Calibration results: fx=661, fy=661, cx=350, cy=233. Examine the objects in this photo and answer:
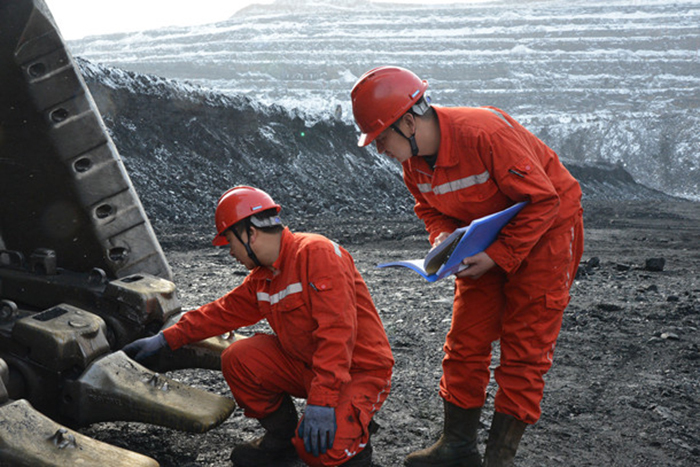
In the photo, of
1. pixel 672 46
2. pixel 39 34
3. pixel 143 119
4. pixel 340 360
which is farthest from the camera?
pixel 672 46

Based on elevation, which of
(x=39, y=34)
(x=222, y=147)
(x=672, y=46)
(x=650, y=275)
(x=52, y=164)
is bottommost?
(x=672, y=46)

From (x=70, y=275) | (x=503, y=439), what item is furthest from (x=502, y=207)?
(x=70, y=275)

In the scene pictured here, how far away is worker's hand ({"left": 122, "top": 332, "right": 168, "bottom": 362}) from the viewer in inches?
118

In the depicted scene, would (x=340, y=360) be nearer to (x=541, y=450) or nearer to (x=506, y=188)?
(x=506, y=188)

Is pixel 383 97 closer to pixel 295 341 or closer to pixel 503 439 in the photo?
pixel 295 341

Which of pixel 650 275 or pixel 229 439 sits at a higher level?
pixel 229 439

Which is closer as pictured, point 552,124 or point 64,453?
point 64,453

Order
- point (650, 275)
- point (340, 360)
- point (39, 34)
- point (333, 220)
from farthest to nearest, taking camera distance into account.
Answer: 1. point (333, 220)
2. point (650, 275)
3. point (39, 34)
4. point (340, 360)

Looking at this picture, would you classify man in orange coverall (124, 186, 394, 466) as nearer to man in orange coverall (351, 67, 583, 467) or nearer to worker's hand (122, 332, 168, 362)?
worker's hand (122, 332, 168, 362)

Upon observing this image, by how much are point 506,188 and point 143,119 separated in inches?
452

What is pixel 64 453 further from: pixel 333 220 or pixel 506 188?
pixel 333 220

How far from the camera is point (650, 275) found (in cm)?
764

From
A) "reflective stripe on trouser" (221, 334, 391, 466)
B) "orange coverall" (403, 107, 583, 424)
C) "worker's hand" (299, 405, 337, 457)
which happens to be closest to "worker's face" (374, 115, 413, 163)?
"orange coverall" (403, 107, 583, 424)

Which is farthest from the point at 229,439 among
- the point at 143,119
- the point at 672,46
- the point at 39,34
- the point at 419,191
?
the point at 672,46
